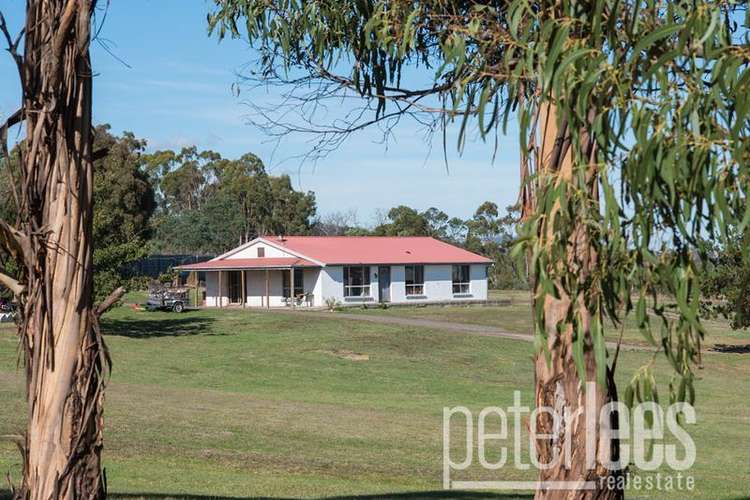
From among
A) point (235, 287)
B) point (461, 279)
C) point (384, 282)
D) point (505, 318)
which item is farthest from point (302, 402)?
point (461, 279)

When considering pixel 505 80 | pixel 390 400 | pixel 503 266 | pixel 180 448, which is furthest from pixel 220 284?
pixel 505 80

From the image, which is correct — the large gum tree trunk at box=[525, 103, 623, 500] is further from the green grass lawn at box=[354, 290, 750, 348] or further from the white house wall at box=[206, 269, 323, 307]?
the white house wall at box=[206, 269, 323, 307]

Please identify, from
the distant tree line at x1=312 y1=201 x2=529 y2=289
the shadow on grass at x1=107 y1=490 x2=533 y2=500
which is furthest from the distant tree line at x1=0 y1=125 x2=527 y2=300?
the shadow on grass at x1=107 y1=490 x2=533 y2=500

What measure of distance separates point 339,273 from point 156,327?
15.6m

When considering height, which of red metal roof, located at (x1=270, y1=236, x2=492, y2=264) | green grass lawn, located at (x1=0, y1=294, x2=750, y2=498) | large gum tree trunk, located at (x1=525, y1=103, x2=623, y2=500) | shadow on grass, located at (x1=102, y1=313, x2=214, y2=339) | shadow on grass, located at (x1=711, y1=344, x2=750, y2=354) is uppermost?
red metal roof, located at (x1=270, y1=236, x2=492, y2=264)

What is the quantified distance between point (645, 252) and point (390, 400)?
2152 centimetres

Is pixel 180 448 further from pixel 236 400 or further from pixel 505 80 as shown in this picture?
pixel 505 80

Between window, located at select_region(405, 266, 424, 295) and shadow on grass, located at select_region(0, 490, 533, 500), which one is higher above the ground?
window, located at select_region(405, 266, 424, 295)

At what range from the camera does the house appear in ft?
182

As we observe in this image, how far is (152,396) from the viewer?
22156 millimetres

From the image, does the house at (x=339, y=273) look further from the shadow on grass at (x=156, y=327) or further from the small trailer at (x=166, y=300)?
the shadow on grass at (x=156, y=327)

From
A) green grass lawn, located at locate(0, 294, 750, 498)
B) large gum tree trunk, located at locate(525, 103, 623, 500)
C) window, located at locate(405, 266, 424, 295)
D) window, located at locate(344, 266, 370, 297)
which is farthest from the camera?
window, located at locate(405, 266, 424, 295)

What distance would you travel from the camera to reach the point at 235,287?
59.9m

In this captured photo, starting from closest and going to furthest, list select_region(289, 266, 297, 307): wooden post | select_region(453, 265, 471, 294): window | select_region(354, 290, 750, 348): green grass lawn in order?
select_region(354, 290, 750, 348): green grass lawn
select_region(289, 266, 297, 307): wooden post
select_region(453, 265, 471, 294): window
